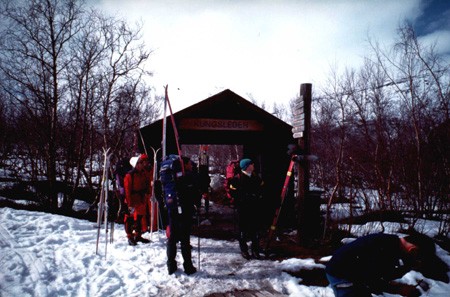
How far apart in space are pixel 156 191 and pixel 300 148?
3.34m

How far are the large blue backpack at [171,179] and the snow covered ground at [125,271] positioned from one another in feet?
4.04

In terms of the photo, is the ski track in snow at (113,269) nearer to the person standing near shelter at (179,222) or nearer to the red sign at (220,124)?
the person standing near shelter at (179,222)

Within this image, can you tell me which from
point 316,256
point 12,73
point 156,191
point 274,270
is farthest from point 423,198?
point 12,73

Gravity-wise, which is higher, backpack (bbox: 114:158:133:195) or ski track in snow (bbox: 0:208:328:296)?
backpack (bbox: 114:158:133:195)

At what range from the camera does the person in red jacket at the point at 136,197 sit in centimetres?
609

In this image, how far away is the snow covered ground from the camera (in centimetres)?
411

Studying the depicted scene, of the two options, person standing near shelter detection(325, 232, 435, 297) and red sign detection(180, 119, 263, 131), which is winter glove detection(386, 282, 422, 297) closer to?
person standing near shelter detection(325, 232, 435, 297)

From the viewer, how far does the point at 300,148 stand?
5906 millimetres

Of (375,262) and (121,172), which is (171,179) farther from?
(375,262)

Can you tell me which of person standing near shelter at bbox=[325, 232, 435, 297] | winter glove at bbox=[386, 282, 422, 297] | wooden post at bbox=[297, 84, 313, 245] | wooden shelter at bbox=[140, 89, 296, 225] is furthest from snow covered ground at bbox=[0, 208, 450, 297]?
wooden shelter at bbox=[140, 89, 296, 225]

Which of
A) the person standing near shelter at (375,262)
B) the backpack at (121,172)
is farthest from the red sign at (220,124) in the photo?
the person standing near shelter at (375,262)

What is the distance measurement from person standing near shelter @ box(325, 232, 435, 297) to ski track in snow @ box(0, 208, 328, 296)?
5.95ft

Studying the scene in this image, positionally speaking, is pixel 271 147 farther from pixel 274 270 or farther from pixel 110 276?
pixel 110 276

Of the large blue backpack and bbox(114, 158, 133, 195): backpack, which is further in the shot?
bbox(114, 158, 133, 195): backpack
